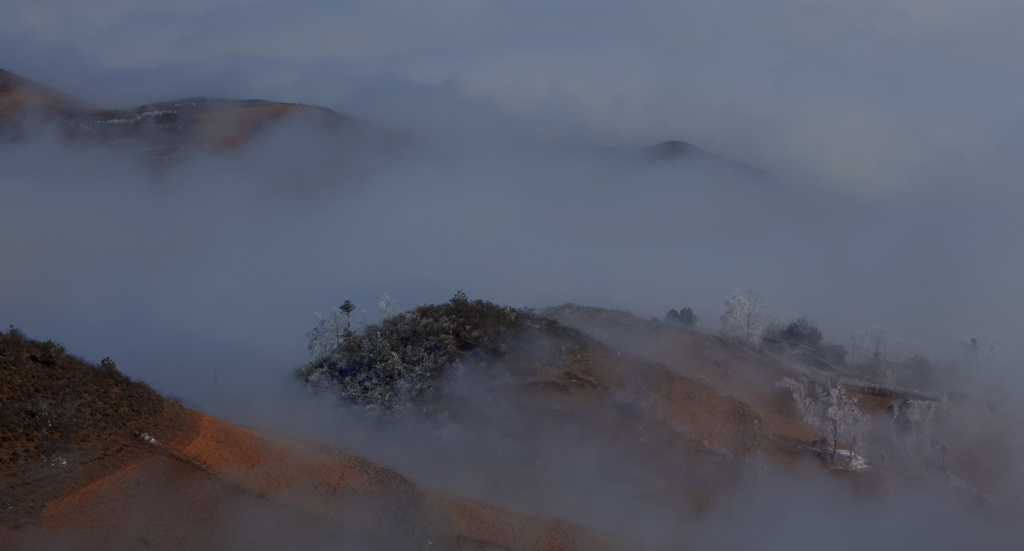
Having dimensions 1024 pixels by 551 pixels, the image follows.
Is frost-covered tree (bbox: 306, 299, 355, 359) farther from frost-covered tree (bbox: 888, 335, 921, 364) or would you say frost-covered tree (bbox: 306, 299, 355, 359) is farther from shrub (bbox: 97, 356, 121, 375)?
frost-covered tree (bbox: 888, 335, 921, 364)

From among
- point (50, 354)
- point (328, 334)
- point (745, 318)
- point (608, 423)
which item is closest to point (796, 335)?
point (745, 318)

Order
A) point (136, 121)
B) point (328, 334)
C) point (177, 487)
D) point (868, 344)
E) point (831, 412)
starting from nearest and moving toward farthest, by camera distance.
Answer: point (177, 487)
point (831, 412)
point (328, 334)
point (868, 344)
point (136, 121)

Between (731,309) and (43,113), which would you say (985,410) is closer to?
(731,309)

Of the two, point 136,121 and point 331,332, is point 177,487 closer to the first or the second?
point 331,332

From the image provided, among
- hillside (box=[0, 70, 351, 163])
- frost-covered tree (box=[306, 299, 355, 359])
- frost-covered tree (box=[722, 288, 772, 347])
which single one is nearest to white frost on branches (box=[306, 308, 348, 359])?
frost-covered tree (box=[306, 299, 355, 359])

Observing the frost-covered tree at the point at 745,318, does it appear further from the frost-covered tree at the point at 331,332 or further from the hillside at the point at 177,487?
the hillside at the point at 177,487

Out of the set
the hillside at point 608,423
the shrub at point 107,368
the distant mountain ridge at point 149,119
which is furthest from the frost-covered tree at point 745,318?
the distant mountain ridge at point 149,119
